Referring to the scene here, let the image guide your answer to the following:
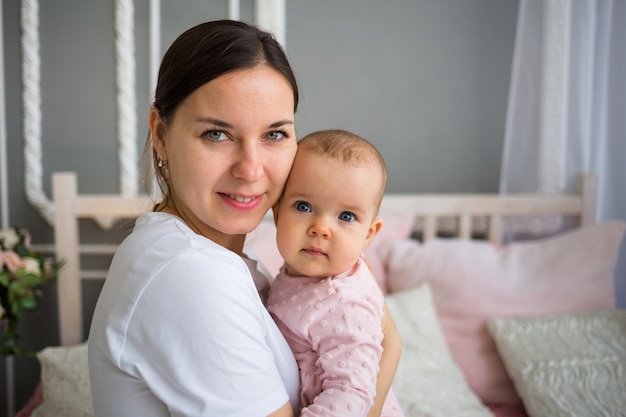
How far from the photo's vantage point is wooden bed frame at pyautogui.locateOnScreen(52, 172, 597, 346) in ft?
7.38

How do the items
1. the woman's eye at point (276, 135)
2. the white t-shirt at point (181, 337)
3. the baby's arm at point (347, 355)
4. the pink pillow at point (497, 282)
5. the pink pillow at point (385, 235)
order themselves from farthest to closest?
the pink pillow at point (385, 235) → the pink pillow at point (497, 282) → the woman's eye at point (276, 135) → the baby's arm at point (347, 355) → the white t-shirt at point (181, 337)

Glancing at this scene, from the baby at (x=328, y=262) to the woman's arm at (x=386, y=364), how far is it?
8 cm

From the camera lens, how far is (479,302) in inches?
80.3

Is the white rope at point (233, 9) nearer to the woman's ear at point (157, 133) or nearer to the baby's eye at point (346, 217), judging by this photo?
the woman's ear at point (157, 133)

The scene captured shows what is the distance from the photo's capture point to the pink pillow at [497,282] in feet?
6.54

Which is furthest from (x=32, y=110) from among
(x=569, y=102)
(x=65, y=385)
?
(x=569, y=102)

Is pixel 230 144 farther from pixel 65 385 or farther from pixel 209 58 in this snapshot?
pixel 65 385

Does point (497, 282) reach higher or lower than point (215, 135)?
lower

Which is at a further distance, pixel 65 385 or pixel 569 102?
pixel 569 102

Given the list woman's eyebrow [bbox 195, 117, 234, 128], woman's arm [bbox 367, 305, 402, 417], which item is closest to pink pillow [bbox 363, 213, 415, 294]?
woman's arm [bbox 367, 305, 402, 417]

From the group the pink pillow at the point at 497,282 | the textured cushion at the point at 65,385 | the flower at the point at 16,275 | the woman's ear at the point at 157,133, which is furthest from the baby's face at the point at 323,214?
the flower at the point at 16,275

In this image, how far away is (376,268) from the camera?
7.12 ft

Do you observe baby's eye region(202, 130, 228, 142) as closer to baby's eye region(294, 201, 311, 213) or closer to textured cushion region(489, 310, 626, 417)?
baby's eye region(294, 201, 311, 213)

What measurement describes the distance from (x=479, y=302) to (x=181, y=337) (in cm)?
146
